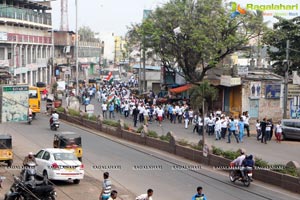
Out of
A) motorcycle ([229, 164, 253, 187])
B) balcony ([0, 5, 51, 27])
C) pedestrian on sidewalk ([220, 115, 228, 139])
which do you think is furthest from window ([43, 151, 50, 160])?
balcony ([0, 5, 51, 27])

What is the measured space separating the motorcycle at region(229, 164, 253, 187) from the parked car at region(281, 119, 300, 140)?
13.2 m

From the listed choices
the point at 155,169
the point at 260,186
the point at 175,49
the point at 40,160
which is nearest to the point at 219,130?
the point at 155,169

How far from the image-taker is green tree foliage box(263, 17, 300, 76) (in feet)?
167

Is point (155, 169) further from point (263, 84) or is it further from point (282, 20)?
point (282, 20)

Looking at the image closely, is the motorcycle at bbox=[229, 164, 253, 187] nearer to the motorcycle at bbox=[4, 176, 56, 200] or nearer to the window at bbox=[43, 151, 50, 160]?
the window at bbox=[43, 151, 50, 160]

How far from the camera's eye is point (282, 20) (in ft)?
175

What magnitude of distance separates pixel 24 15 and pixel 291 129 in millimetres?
57033

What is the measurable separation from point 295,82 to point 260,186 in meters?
23.2

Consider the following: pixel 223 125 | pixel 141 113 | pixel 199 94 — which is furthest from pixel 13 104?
pixel 199 94

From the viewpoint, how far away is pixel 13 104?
2766cm

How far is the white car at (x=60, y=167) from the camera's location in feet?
68.4

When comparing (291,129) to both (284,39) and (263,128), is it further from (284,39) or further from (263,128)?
(284,39)

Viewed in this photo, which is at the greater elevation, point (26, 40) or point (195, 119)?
point (26, 40)

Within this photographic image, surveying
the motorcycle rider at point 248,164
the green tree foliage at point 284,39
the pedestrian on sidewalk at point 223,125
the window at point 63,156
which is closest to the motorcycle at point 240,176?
the motorcycle rider at point 248,164
